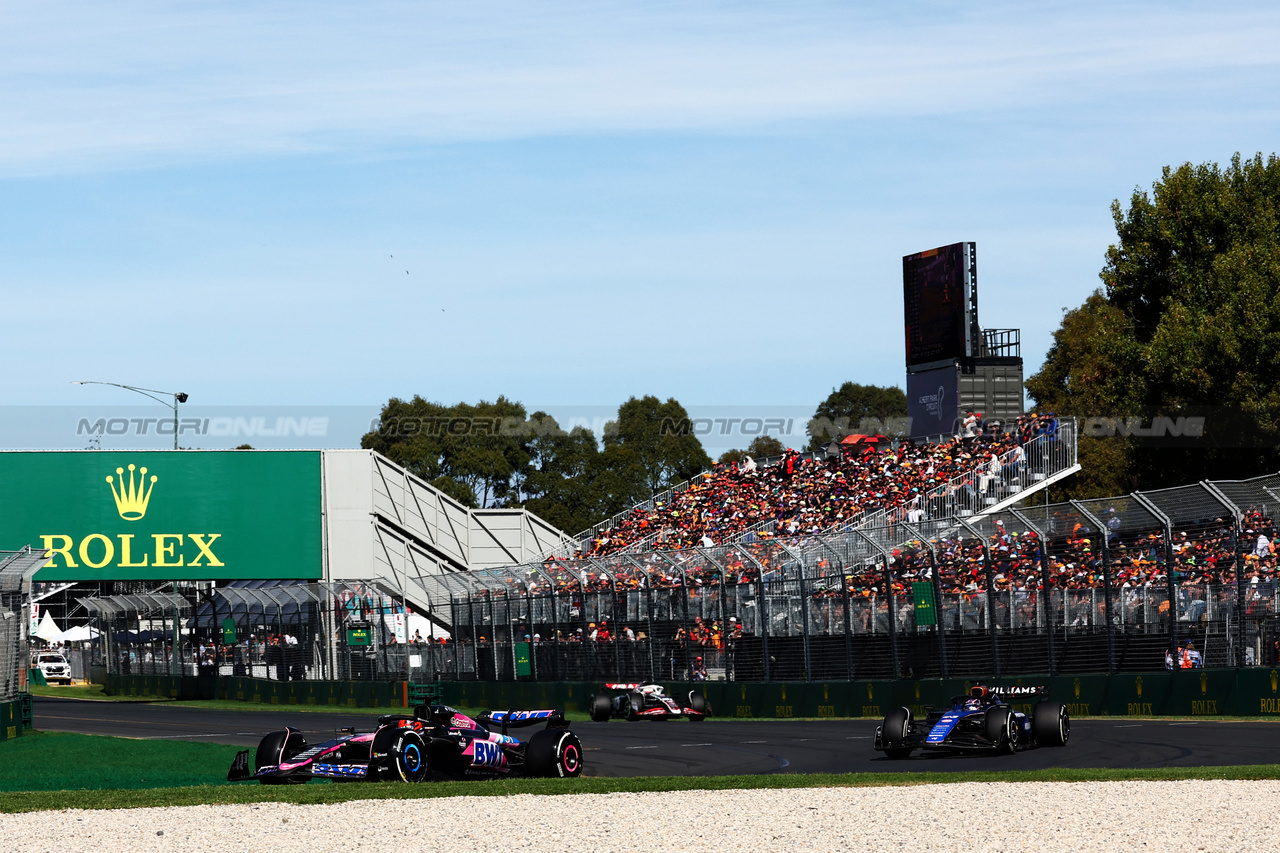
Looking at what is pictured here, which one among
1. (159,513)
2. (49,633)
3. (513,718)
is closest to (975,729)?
(513,718)

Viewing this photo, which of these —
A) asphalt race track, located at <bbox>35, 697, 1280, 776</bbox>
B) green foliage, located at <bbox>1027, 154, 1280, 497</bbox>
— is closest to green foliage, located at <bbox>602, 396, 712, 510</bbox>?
green foliage, located at <bbox>1027, 154, 1280, 497</bbox>

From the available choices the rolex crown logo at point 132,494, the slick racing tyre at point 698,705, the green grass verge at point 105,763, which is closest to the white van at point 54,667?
the rolex crown logo at point 132,494

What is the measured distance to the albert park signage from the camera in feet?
138

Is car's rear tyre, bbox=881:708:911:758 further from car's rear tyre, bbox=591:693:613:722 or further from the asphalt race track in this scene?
car's rear tyre, bbox=591:693:613:722

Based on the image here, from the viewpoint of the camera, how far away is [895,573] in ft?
84.0

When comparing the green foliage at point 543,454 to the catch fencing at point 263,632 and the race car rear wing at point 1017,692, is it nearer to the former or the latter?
the catch fencing at point 263,632

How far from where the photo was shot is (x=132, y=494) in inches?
1676

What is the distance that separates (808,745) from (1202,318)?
73.6ft

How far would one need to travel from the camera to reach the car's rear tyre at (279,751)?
14.7 m

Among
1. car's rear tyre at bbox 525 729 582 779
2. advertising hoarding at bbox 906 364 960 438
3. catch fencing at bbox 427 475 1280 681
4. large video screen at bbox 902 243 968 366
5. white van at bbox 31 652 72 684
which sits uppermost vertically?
large video screen at bbox 902 243 968 366

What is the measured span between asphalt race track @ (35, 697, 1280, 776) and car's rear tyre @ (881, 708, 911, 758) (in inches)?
7.4

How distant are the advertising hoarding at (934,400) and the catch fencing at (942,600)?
1974cm

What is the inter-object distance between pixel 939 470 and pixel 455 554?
15.9 meters

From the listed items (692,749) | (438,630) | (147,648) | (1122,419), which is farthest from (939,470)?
(692,749)
